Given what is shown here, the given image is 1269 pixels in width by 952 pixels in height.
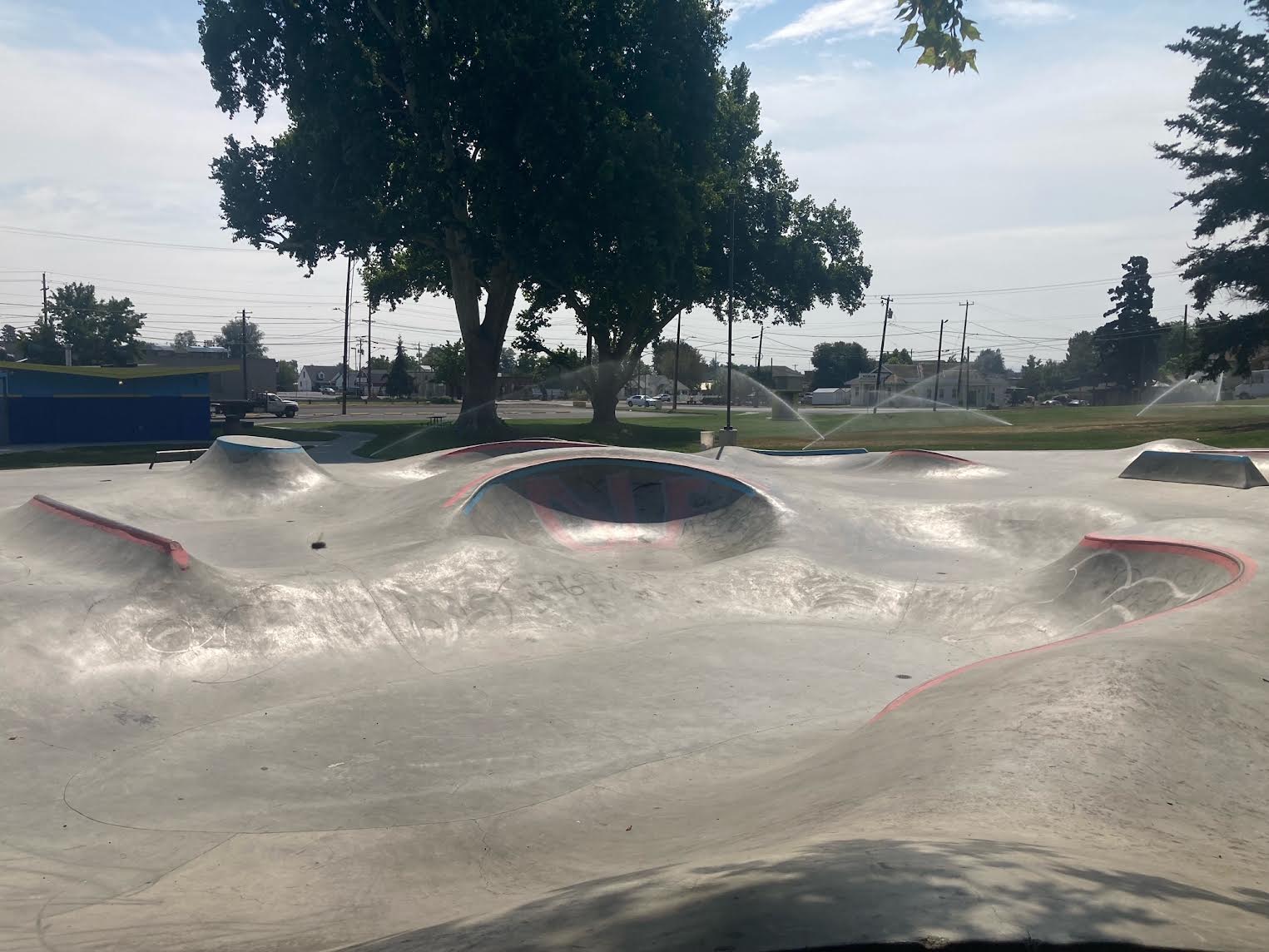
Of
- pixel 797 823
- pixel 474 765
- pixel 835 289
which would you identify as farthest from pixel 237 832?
pixel 835 289

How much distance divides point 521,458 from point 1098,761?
12946 mm

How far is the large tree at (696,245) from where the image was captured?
3447 cm

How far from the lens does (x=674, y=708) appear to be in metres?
8.86

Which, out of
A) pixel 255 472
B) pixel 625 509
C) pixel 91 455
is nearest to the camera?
pixel 625 509

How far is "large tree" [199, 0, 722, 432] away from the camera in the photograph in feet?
109

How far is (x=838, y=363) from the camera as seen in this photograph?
145000 mm

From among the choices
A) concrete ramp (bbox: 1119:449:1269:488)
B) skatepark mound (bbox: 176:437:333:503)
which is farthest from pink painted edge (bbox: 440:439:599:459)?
concrete ramp (bbox: 1119:449:1269:488)

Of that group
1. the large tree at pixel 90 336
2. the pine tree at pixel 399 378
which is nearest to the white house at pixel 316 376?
the pine tree at pixel 399 378

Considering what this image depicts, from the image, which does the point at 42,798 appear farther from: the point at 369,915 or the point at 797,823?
the point at 797,823

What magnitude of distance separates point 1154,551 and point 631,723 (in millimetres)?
6956

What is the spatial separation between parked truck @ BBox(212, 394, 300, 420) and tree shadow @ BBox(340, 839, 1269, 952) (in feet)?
160

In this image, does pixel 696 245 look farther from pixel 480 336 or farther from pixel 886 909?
pixel 886 909

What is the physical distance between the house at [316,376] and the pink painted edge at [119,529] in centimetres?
16432

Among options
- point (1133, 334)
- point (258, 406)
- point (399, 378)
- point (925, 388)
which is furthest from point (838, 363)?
point (258, 406)
